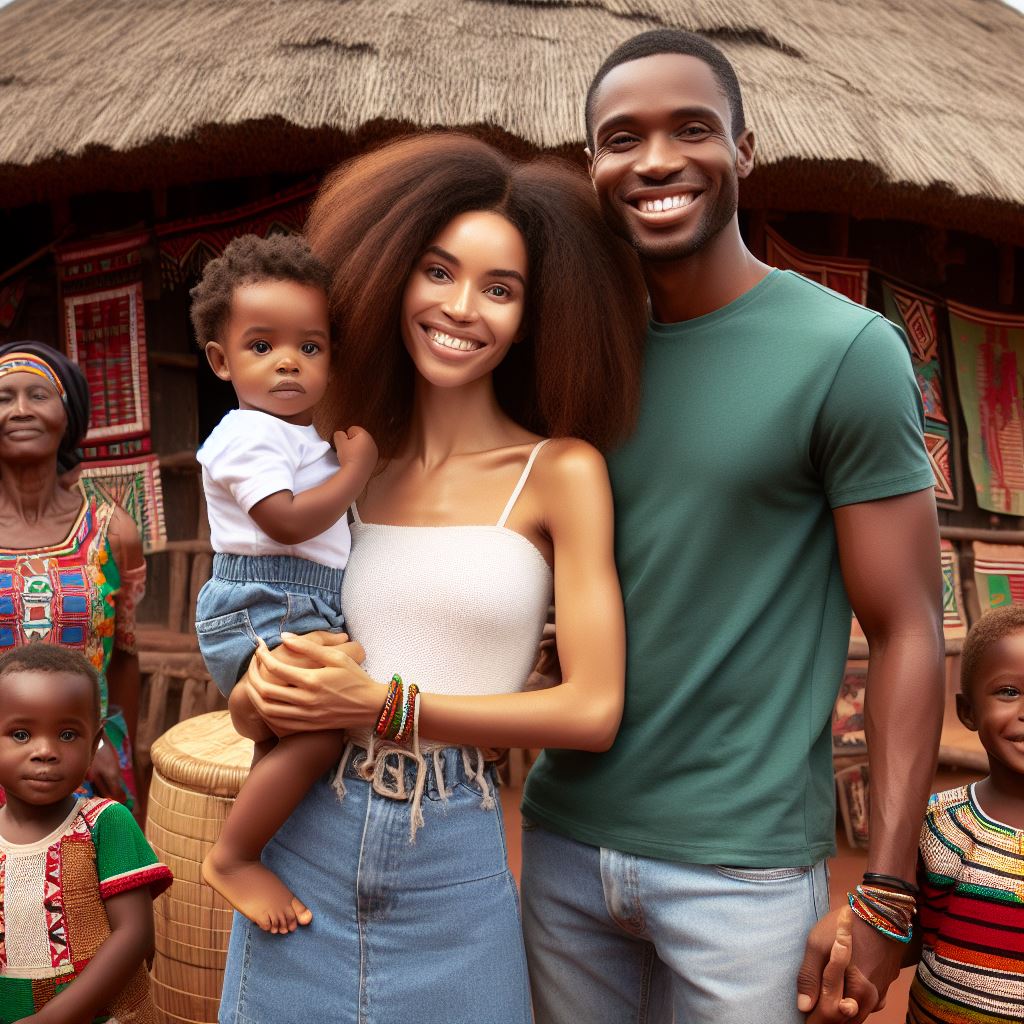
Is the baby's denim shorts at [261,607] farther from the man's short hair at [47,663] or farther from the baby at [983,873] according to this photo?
the baby at [983,873]

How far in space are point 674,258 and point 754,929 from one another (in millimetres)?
1046

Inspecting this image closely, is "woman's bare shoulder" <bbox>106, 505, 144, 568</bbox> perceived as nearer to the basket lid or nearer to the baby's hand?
the basket lid

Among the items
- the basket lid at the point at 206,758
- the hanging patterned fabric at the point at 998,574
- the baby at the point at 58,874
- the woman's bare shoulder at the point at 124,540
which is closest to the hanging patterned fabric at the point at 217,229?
the woman's bare shoulder at the point at 124,540

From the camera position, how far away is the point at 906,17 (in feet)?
21.3

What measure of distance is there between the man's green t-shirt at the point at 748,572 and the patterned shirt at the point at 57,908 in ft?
3.17

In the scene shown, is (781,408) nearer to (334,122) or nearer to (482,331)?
(482,331)

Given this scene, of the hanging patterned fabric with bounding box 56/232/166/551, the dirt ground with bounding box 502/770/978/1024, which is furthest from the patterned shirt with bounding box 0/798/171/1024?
the hanging patterned fabric with bounding box 56/232/166/551

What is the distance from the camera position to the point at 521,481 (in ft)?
5.90

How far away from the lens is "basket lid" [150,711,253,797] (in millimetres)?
2932

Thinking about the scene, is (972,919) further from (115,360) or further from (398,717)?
(115,360)

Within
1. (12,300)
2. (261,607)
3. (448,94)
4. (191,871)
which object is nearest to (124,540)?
(191,871)

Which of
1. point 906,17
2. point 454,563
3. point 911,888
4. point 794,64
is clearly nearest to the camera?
point 911,888

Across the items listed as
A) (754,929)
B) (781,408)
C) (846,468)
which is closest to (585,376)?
(781,408)

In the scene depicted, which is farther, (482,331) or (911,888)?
(482,331)
